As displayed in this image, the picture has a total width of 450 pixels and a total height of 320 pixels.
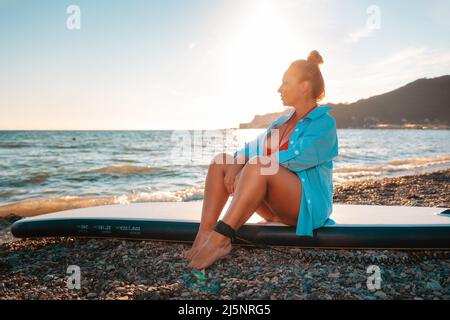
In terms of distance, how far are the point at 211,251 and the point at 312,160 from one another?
39.5 inches

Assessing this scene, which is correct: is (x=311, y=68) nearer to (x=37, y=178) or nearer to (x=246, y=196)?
(x=246, y=196)

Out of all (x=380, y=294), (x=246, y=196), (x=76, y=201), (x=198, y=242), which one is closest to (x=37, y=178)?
(x=76, y=201)

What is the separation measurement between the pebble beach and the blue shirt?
1.27ft

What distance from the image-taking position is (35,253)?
11.7 feet

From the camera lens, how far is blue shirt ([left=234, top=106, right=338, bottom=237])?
2.66 meters

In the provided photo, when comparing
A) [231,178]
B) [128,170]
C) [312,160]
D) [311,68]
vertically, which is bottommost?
[128,170]

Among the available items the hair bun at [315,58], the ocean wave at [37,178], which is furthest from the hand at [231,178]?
the ocean wave at [37,178]

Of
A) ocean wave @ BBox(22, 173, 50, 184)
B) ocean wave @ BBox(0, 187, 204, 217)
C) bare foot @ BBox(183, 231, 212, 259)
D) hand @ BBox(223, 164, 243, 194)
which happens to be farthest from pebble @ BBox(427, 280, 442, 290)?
ocean wave @ BBox(22, 173, 50, 184)

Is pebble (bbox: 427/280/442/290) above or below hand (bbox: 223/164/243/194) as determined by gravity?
below

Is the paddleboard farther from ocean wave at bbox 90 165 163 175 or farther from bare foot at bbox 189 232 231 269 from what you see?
ocean wave at bbox 90 165 163 175

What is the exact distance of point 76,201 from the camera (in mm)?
7652

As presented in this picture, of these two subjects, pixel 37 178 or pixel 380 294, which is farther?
pixel 37 178

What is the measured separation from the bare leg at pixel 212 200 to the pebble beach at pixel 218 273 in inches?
9.3
